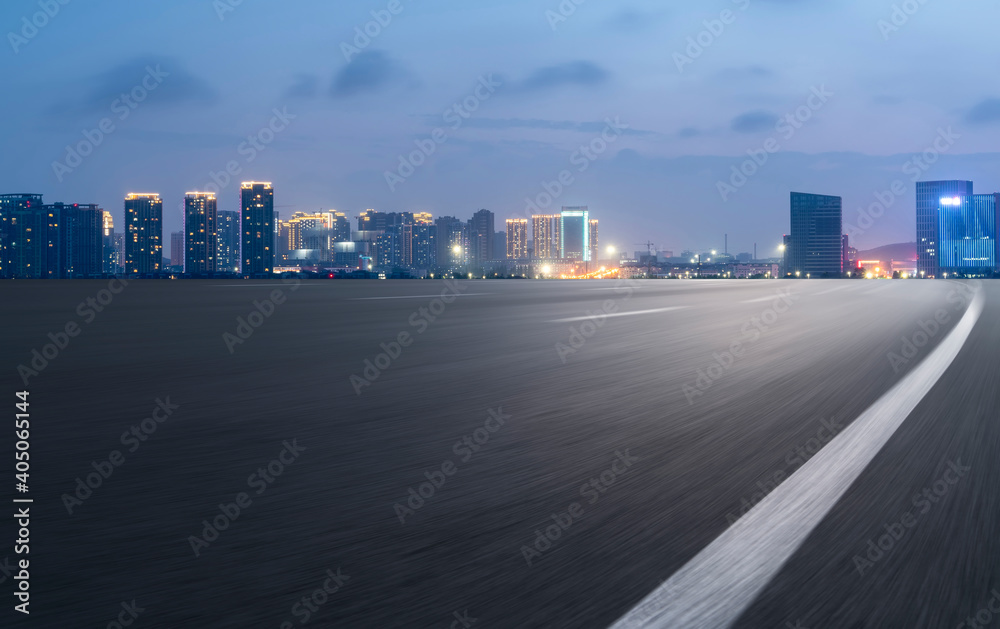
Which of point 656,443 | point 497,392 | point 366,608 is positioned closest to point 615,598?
point 366,608

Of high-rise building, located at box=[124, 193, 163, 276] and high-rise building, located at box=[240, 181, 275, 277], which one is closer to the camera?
high-rise building, located at box=[240, 181, 275, 277]

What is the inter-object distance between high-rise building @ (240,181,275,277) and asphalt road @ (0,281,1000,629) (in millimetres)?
127357

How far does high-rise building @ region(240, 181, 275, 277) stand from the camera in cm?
13212

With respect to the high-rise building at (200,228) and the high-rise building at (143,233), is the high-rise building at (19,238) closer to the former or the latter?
the high-rise building at (143,233)

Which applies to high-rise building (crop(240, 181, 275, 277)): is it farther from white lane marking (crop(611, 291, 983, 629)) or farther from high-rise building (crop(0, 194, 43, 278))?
white lane marking (crop(611, 291, 983, 629))

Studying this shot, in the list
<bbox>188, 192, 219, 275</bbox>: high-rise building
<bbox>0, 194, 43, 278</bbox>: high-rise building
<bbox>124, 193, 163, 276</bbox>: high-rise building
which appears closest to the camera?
<bbox>0, 194, 43, 278</bbox>: high-rise building

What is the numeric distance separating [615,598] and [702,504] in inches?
45.7

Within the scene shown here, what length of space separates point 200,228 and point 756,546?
13865 cm

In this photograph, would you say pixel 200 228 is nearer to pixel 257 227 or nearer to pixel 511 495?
pixel 257 227

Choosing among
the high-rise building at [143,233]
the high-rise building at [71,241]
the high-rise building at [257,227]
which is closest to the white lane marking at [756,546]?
the high-rise building at [71,241]

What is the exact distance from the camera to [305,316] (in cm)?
1733

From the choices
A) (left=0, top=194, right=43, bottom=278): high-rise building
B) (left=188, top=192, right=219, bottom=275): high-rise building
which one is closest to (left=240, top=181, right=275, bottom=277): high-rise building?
(left=188, top=192, right=219, bottom=275): high-rise building

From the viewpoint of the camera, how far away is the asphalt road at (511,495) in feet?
8.14

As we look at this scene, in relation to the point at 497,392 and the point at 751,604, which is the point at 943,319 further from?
the point at 751,604
